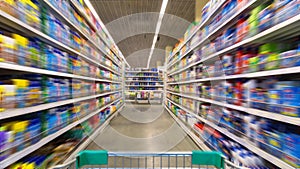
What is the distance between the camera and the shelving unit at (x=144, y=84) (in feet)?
27.3

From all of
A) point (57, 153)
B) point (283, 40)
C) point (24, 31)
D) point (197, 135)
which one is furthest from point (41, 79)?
point (197, 135)

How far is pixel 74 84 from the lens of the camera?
2.14 metres

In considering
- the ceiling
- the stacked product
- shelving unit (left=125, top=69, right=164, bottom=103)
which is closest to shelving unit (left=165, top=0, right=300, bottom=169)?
the stacked product

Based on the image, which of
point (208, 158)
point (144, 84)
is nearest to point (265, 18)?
point (208, 158)

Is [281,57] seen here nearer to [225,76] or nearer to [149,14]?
[225,76]

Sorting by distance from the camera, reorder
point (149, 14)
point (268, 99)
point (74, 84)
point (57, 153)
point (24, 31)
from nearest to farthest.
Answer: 1. point (268, 99)
2. point (24, 31)
3. point (57, 153)
4. point (74, 84)
5. point (149, 14)

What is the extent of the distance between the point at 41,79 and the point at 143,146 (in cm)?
178

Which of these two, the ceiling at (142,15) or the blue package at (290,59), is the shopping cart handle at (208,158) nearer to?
the blue package at (290,59)

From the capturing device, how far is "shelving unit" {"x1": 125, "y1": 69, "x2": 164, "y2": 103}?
8.32 m

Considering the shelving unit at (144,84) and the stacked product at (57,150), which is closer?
the stacked product at (57,150)

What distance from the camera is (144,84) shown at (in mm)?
8562

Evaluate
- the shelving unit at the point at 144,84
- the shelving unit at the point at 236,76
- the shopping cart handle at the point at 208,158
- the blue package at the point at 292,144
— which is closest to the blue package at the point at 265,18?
the shelving unit at the point at 236,76

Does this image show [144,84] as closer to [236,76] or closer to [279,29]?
[236,76]

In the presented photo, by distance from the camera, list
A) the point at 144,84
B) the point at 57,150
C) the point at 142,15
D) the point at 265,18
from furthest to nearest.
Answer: the point at 144,84
the point at 142,15
the point at 57,150
the point at 265,18
